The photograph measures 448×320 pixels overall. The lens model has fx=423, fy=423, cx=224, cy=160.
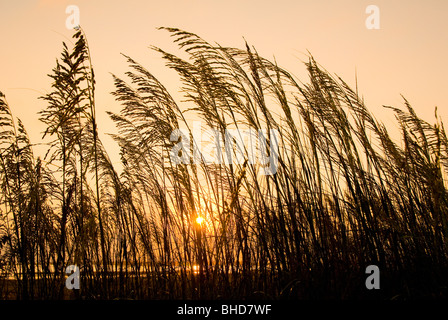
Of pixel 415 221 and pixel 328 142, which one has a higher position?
pixel 328 142

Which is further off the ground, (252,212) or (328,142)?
(328,142)
